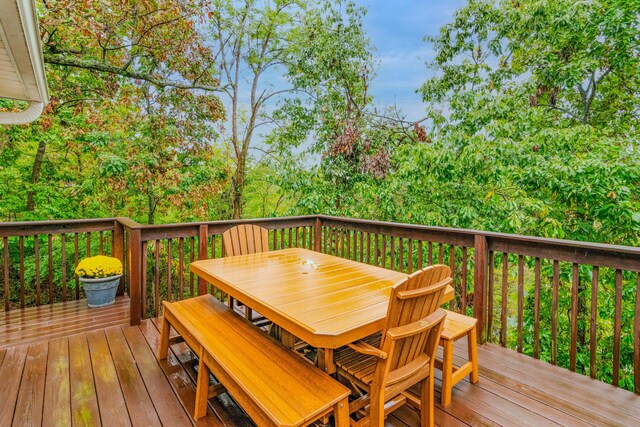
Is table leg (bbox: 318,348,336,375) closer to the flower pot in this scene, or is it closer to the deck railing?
the deck railing

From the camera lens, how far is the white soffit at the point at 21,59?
57.7 inches

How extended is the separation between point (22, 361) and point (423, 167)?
17.5ft

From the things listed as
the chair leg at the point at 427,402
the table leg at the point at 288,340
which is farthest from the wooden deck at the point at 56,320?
the chair leg at the point at 427,402

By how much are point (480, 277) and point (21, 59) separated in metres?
3.66

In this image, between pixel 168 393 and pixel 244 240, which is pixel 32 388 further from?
pixel 244 240

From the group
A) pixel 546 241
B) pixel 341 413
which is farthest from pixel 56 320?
pixel 546 241

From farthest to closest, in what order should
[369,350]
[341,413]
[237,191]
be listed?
1. [237,191]
2. [369,350]
3. [341,413]

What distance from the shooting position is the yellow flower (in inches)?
146

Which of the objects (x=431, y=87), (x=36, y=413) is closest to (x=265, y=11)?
(x=431, y=87)

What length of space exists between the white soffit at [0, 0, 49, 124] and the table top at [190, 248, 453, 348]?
1735 millimetres

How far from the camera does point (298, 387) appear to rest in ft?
5.14

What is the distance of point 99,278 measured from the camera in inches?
148

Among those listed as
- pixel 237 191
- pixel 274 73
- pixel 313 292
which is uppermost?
pixel 274 73

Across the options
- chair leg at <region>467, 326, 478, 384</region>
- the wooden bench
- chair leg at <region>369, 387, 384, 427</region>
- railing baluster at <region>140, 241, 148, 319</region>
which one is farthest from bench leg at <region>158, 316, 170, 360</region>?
chair leg at <region>467, 326, 478, 384</region>
